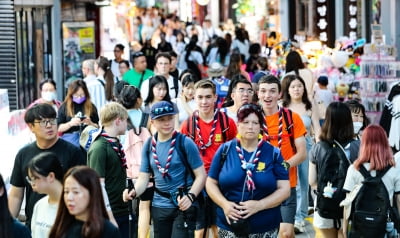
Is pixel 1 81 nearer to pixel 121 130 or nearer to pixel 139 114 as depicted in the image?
pixel 139 114

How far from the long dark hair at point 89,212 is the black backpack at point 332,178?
375 cm

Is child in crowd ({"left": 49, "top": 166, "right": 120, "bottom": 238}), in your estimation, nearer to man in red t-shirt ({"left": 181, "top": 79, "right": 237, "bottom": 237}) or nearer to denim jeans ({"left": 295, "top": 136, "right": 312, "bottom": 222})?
man in red t-shirt ({"left": 181, "top": 79, "right": 237, "bottom": 237})

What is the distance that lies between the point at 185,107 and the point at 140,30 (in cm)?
2592

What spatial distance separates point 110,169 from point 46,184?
84.4 inches

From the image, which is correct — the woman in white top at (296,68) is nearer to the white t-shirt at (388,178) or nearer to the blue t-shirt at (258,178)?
the white t-shirt at (388,178)

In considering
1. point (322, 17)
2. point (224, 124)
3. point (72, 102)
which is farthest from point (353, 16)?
point (224, 124)

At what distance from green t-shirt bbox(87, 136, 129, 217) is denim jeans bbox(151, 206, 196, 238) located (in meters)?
0.30

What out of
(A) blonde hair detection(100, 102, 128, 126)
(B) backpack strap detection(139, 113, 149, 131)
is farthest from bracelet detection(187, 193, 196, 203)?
(B) backpack strap detection(139, 113, 149, 131)

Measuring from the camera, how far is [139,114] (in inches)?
488

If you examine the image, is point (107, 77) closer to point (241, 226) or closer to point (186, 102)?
point (186, 102)

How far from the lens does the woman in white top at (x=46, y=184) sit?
24.7 feet

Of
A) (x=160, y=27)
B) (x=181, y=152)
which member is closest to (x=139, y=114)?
(x=181, y=152)

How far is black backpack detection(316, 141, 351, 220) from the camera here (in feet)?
33.6

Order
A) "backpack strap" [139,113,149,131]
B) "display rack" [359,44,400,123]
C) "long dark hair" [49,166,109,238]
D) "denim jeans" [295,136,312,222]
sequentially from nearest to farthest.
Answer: "long dark hair" [49,166,109,238]
"backpack strap" [139,113,149,131]
"denim jeans" [295,136,312,222]
"display rack" [359,44,400,123]
